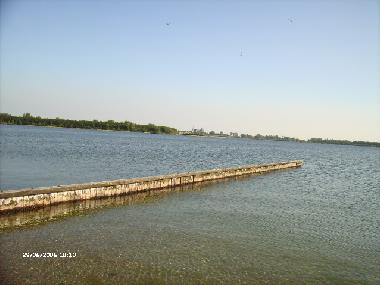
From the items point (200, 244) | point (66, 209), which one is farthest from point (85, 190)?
point (200, 244)

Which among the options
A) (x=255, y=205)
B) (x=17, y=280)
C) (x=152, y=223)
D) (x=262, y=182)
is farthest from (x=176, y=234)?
(x=262, y=182)

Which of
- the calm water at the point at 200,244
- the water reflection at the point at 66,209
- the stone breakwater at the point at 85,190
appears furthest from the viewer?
the stone breakwater at the point at 85,190

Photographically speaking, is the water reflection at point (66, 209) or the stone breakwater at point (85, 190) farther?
the stone breakwater at point (85, 190)

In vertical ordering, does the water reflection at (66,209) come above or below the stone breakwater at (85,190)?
below

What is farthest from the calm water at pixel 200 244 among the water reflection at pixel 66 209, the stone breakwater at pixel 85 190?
the stone breakwater at pixel 85 190

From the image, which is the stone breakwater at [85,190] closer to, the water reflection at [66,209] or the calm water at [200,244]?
the water reflection at [66,209]

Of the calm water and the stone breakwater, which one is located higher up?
the stone breakwater

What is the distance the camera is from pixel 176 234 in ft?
48.6

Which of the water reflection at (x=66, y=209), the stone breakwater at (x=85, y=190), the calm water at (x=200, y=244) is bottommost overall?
the calm water at (x=200, y=244)

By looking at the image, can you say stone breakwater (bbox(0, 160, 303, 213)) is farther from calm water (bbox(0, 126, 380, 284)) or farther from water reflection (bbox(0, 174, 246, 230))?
calm water (bbox(0, 126, 380, 284))

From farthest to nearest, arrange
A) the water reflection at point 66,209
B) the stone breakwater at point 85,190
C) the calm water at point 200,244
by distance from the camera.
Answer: the stone breakwater at point 85,190, the water reflection at point 66,209, the calm water at point 200,244

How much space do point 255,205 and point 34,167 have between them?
2113 centimetres

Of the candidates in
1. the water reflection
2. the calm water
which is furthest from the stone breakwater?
the calm water

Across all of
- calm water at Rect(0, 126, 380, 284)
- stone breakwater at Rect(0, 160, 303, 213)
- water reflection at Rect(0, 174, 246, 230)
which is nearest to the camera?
calm water at Rect(0, 126, 380, 284)
